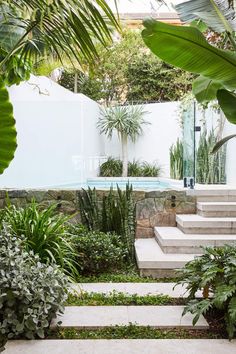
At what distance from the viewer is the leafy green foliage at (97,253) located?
4.59 m

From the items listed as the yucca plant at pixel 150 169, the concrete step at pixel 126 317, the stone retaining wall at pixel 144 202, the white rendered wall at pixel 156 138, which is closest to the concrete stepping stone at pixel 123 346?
the concrete step at pixel 126 317

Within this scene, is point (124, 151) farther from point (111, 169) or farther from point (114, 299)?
point (114, 299)

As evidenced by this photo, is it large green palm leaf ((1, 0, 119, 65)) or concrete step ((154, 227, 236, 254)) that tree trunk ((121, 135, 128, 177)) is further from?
large green palm leaf ((1, 0, 119, 65))

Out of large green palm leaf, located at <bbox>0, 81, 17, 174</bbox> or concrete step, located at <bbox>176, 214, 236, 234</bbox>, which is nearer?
large green palm leaf, located at <bbox>0, 81, 17, 174</bbox>

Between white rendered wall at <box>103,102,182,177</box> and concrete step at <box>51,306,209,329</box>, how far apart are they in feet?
26.1

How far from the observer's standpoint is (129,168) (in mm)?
12297

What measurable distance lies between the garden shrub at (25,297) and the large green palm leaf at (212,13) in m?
2.29

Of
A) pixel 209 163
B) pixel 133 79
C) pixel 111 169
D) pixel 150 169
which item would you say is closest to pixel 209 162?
pixel 209 163

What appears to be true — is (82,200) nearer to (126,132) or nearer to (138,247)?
(138,247)

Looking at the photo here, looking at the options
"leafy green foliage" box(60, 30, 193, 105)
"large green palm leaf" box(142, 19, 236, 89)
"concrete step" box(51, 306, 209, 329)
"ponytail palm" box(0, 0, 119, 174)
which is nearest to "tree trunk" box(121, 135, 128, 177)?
"leafy green foliage" box(60, 30, 193, 105)

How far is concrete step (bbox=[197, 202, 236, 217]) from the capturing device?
554cm

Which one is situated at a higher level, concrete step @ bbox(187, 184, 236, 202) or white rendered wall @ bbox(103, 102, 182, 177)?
white rendered wall @ bbox(103, 102, 182, 177)

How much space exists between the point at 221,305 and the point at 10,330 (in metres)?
1.59

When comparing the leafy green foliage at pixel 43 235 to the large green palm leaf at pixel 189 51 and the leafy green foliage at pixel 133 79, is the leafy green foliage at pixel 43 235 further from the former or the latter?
the leafy green foliage at pixel 133 79
